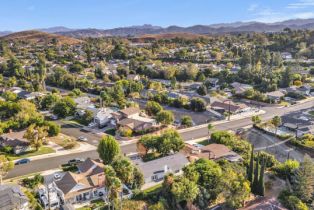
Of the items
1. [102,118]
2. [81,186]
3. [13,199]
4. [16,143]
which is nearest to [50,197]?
[81,186]

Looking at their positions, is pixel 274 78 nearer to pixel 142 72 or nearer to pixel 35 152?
pixel 142 72

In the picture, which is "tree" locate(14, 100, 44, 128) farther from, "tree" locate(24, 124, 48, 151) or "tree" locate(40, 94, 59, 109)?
"tree" locate(40, 94, 59, 109)

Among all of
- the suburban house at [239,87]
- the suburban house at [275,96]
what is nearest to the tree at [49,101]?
the suburban house at [239,87]

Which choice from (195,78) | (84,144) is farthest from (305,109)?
(84,144)

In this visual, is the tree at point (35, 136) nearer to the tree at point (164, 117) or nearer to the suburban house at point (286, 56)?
the tree at point (164, 117)

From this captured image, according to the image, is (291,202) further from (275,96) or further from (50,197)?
(275,96)

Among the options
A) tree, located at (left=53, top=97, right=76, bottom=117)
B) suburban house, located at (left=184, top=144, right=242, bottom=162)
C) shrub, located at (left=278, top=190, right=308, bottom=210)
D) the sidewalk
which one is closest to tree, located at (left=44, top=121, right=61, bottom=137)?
the sidewalk
